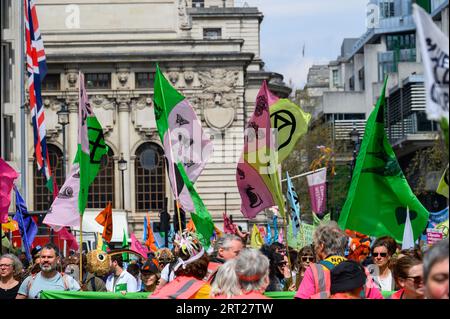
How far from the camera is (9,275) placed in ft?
40.1

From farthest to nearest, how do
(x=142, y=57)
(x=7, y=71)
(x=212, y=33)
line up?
(x=212, y=33)
(x=142, y=57)
(x=7, y=71)

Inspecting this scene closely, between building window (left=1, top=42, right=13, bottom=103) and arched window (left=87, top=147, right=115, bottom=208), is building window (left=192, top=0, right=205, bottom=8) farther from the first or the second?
building window (left=1, top=42, right=13, bottom=103)

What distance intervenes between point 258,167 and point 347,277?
323 inches

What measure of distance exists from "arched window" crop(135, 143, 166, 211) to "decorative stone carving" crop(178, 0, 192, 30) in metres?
6.60

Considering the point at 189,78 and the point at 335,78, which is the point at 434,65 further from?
the point at 335,78

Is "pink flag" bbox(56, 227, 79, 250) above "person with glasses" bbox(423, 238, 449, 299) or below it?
below

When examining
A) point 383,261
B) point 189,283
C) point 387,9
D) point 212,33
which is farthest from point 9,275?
point 387,9

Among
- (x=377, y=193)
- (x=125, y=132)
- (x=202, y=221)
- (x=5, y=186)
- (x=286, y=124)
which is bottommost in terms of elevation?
(x=202, y=221)

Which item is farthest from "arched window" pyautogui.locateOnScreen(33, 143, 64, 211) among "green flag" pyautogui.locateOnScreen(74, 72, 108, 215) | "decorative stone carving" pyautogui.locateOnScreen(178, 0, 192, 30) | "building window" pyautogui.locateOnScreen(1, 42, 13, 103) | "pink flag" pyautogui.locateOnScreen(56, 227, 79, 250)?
"green flag" pyautogui.locateOnScreen(74, 72, 108, 215)

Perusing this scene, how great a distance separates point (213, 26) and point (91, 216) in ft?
80.1

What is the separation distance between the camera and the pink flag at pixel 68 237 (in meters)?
26.7

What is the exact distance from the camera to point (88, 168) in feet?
56.1

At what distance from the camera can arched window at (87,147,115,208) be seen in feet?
236

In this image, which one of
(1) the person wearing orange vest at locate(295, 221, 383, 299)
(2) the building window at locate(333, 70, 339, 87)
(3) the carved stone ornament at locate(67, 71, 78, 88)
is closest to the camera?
(1) the person wearing orange vest at locate(295, 221, 383, 299)
